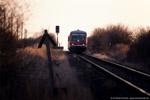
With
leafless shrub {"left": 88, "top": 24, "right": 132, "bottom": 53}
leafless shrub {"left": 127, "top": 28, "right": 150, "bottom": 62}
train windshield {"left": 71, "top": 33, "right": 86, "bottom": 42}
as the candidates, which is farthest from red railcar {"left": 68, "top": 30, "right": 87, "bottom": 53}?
leafless shrub {"left": 127, "top": 28, "right": 150, "bottom": 62}

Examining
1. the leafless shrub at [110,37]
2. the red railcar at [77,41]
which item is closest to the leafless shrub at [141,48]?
the red railcar at [77,41]

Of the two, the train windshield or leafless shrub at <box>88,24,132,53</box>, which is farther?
leafless shrub at <box>88,24,132,53</box>

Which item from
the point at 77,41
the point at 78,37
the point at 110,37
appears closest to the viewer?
the point at 77,41

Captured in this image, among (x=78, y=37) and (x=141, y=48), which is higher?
(x=78, y=37)

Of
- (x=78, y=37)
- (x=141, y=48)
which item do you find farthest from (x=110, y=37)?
(x=141, y=48)

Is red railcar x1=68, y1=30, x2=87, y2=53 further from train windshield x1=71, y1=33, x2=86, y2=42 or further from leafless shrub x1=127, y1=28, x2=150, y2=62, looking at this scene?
leafless shrub x1=127, y1=28, x2=150, y2=62

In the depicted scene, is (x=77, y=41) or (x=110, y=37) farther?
(x=110, y=37)

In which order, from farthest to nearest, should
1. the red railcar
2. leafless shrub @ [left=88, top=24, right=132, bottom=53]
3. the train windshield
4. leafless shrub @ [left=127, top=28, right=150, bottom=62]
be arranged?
leafless shrub @ [left=88, top=24, right=132, bottom=53], the train windshield, the red railcar, leafless shrub @ [left=127, top=28, right=150, bottom=62]

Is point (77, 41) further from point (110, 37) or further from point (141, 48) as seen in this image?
point (141, 48)

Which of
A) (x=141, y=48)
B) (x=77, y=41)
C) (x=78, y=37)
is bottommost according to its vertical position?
(x=141, y=48)

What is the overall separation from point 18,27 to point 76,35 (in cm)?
2132

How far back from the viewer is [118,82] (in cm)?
861

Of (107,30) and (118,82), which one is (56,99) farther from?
(107,30)

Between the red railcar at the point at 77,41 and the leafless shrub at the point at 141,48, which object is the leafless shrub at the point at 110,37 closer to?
the red railcar at the point at 77,41
